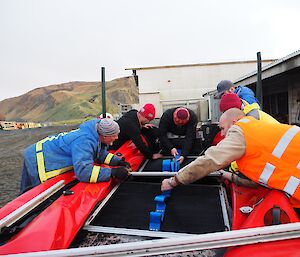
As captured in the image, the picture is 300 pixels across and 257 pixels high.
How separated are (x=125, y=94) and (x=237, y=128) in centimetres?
6009

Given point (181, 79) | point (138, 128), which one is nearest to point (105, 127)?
point (138, 128)

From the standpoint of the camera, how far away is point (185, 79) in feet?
50.0

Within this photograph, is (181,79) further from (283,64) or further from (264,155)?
(264,155)

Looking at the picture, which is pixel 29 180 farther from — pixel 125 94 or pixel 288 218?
pixel 125 94

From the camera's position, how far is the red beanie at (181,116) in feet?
10.9

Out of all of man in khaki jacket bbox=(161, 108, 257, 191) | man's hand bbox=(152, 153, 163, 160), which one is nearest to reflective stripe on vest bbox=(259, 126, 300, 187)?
man in khaki jacket bbox=(161, 108, 257, 191)

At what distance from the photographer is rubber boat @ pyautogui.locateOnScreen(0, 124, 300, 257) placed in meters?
1.14

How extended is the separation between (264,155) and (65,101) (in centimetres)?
6379

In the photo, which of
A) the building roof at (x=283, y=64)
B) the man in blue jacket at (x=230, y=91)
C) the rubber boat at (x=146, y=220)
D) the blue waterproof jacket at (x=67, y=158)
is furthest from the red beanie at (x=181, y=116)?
the building roof at (x=283, y=64)

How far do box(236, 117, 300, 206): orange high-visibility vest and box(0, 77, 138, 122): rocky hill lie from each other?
4809cm

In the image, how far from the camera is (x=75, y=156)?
2.22 m

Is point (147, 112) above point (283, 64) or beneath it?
beneath

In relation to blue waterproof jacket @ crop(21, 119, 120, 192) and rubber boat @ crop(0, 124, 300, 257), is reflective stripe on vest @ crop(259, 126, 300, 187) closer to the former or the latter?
rubber boat @ crop(0, 124, 300, 257)

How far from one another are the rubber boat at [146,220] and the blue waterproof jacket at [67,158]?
0.32 ft
